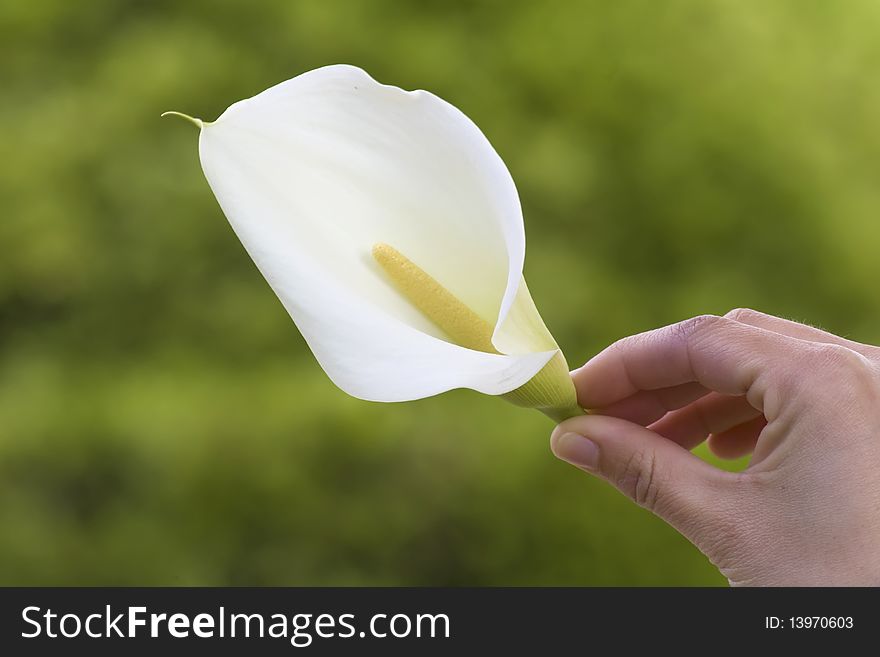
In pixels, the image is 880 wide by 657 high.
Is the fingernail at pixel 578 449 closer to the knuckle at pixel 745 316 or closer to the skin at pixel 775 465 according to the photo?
the skin at pixel 775 465

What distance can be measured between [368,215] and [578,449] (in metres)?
0.17

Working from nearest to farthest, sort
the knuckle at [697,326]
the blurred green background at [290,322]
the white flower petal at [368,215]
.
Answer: the white flower petal at [368,215]
the knuckle at [697,326]
the blurred green background at [290,322]

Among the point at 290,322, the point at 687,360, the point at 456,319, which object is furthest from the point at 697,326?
the point at 290,322

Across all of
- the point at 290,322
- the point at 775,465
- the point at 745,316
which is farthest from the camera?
the point at 290,322

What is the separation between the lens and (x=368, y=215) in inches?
18.7

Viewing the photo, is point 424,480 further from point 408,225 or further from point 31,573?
point 408,225

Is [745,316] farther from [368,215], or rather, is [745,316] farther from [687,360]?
[368,215]

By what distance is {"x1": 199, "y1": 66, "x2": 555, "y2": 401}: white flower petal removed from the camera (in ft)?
1.32

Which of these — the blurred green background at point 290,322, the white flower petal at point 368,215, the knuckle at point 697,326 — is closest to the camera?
the white flower petal at point 368,215

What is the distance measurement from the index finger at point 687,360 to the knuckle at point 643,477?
0.22 feet

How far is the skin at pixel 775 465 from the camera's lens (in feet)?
1.41

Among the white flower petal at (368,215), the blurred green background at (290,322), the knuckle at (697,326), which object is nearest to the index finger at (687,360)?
the knuckle at (697,326)

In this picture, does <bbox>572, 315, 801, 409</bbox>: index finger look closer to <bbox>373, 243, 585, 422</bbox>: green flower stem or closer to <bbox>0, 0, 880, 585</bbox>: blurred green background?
<bbox>373, 243, 585, 422</bbox>: green flower stem

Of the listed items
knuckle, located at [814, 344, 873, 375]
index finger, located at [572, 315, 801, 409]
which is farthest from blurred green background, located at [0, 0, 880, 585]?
knuckle, located at [814, 344, 873, 375]
